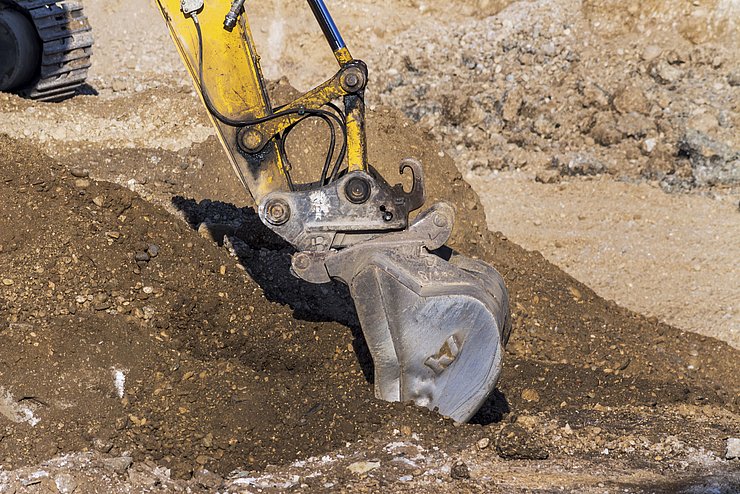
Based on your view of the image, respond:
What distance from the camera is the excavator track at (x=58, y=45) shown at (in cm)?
938

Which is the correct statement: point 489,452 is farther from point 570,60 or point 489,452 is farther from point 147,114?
point 570,60

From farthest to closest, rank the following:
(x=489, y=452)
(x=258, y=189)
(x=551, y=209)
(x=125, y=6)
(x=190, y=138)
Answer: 1. (x=125, y=6)
2. (x=551, y=209)
3. (x=190, y=138)
4. (x=258, y=189)
5. (x=489, y=452)

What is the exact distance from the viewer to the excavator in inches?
190

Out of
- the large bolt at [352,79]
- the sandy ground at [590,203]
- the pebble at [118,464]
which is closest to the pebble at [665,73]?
the sandy ground at [590,203]

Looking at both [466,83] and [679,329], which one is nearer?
[679,329]

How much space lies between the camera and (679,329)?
7504 mm

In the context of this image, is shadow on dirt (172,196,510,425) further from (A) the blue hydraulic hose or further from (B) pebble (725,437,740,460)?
(A) the blue hydraulic hose

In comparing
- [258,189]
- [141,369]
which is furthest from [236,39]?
[141,369]

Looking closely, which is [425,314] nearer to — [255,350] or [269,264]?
[255,350]

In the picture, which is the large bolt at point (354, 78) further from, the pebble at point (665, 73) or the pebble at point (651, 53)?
the pebble at point (651, 53)

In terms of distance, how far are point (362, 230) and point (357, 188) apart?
22cm

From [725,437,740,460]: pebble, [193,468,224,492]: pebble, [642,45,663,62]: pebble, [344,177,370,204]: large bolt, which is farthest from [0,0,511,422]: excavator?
[642,45,663,62]: pebble

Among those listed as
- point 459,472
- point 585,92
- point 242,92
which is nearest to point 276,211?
point 242,92

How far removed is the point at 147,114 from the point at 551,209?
12.4 ft
